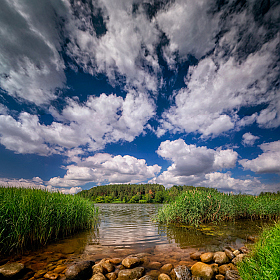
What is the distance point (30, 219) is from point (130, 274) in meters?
6.73

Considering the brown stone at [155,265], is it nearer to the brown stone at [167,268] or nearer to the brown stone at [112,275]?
the brown stone at [167,268]

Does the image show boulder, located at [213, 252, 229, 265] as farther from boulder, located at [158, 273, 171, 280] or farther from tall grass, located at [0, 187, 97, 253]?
tall grass, located at [0, 187, 97, 253]

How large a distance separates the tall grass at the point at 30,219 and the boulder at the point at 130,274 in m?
5.87

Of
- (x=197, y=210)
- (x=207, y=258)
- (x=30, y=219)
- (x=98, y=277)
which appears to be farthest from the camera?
(x=197, y=210)

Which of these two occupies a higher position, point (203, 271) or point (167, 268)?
point (203, 271)

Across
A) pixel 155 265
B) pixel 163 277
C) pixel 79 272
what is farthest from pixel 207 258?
pixel 79 272

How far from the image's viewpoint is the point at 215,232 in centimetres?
1255

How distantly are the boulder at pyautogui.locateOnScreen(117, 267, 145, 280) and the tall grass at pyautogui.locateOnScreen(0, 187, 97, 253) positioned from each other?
231 inches

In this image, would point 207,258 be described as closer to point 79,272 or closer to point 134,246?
point 134,246

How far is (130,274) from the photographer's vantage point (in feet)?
20.0

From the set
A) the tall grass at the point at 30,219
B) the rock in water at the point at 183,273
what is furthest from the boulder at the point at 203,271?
the tall grass at the point at 30,219

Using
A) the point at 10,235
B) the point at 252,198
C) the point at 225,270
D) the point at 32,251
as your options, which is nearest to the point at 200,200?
the point at 225,270

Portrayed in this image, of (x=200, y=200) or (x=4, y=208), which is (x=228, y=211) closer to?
(x=200, y=200)

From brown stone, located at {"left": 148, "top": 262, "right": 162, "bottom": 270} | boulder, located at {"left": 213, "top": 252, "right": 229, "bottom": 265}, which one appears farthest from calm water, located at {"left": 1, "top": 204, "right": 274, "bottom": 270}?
boulder, located at {"left": 213, "top": 252, "right": 229, "bottom": 265}
